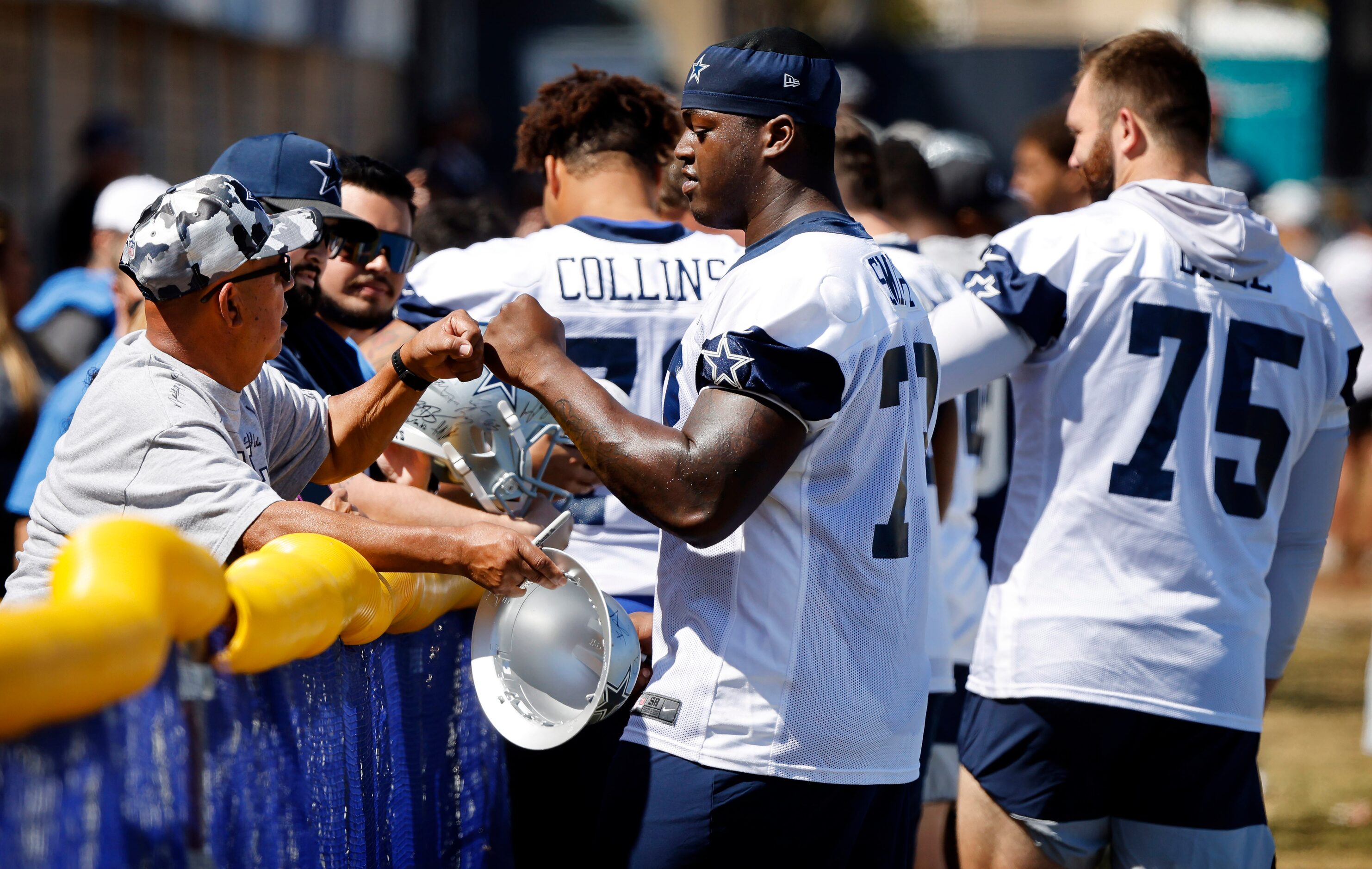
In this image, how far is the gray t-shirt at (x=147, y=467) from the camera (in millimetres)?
2295

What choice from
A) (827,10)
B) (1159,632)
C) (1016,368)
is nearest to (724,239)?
(1016,368)

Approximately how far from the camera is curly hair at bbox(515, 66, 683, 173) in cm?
377

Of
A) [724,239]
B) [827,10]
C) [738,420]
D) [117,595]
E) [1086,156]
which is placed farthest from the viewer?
[827,10]

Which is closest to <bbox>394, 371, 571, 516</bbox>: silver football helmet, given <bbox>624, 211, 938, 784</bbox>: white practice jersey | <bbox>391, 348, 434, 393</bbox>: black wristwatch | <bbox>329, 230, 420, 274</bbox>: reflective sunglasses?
<bbox>391, 348, 434, 393</bbox>: black wristwatch

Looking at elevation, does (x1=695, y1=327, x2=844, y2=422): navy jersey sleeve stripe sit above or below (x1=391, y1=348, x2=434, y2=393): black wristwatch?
above

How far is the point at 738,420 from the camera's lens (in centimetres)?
231

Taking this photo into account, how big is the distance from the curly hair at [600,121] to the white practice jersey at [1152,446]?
3.29ft

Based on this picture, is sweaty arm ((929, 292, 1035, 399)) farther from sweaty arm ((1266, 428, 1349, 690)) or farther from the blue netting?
the blue netting

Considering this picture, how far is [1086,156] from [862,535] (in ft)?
4.87

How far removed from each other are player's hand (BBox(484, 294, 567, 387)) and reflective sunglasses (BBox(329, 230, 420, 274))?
1018 mm

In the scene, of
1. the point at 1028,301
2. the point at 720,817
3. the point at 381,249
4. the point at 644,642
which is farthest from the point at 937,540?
the point at 720,817

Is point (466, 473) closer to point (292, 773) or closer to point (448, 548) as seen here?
point (448, 548)

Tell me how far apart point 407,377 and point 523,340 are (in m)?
0.45

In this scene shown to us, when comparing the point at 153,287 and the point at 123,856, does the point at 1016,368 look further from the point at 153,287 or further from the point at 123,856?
the point at 123,856
